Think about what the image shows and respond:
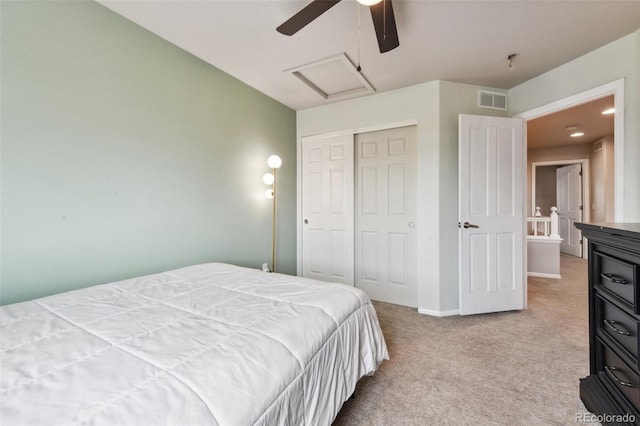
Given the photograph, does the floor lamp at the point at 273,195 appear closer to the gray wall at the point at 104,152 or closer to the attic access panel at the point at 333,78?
the gray wall at the point at 104,152

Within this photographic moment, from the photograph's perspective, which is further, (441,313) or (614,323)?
(441,313)

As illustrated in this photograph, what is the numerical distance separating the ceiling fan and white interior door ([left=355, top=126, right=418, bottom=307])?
1.58 metres

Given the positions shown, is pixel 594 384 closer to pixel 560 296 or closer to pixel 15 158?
pixel 560 296

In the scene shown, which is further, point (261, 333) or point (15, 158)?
point (15, 158)

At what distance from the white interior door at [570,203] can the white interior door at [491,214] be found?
4.22 metres

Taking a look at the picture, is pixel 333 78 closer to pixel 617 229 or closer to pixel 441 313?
pixel 617 229

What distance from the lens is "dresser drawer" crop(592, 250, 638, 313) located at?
1054mm

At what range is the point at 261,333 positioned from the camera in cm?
93

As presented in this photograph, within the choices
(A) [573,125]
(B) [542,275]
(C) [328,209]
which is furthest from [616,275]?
(A) [573,125]

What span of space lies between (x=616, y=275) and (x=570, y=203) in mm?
6163

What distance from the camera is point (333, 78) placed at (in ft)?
8.87

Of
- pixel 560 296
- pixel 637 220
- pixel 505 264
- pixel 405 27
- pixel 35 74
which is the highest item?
pixel 405 27

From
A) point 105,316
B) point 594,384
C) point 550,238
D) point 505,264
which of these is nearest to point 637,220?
point 505,264

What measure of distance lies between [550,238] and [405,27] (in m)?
4.23
